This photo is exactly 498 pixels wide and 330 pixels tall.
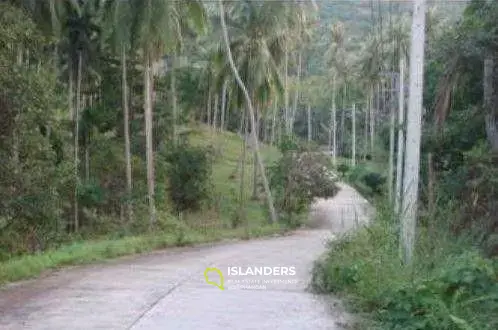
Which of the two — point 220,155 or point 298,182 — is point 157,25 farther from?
point 220,155

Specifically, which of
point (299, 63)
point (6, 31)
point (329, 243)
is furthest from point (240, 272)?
point (299, 63)

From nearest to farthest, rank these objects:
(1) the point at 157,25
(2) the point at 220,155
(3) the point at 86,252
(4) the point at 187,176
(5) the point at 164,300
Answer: (5) the point at 164,300 → (3) the point at 86,252 → (1) the point at 157,25 → (4) the point at 187,176 → (2) the point at 220,155

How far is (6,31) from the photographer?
51.0 ft

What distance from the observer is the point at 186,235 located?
24375 mm

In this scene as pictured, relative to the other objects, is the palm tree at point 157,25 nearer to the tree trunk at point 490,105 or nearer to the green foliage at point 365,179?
the tree trunk at point 490,105

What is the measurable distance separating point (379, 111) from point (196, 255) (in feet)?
201

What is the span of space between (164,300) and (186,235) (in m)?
14.1

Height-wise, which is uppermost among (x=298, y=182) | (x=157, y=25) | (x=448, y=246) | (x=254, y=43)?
(x=254, y=43)

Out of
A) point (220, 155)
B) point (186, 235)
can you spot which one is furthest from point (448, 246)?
point (220, 155)

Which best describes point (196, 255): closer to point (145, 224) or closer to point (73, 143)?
point (145, 224)

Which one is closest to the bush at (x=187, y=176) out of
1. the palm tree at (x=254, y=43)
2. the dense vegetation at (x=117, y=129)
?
the dense vegetation at (x=117, y=129)

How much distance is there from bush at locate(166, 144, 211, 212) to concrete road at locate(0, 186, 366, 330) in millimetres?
24401

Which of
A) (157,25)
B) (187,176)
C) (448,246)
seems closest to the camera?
(448,246)

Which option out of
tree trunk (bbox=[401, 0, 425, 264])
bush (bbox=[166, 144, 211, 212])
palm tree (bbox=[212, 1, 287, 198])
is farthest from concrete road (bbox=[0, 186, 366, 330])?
bush (bbox=[166, 144, 211, 212])
